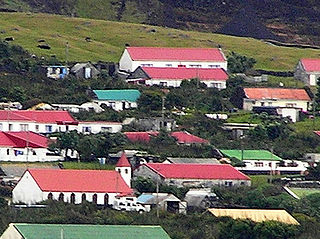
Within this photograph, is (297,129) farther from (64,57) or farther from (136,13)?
(136,13)

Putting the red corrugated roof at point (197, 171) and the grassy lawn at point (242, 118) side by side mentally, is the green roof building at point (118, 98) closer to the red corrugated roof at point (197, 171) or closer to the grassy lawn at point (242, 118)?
the grassy lawn at point (242, 118)

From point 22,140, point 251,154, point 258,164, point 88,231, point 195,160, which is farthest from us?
point 251,154

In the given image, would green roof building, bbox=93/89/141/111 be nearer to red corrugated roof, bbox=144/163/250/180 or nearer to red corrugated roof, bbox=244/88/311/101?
red corrugated roof, bbox=244/88/311/101

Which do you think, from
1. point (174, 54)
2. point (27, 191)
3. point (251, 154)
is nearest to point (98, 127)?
point (251, 154)

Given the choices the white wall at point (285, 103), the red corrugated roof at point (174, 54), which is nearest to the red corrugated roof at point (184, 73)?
the red corrugated roof at point (174, 54)

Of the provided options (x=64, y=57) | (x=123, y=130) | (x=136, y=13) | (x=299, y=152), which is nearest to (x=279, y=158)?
(x=299, y=152)

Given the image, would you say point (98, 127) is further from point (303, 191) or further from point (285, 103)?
point (303, 191)

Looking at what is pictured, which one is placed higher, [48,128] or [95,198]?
[48,128]
